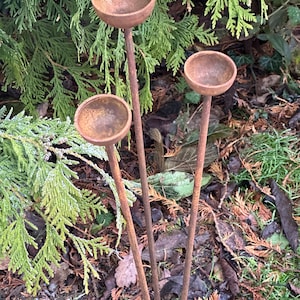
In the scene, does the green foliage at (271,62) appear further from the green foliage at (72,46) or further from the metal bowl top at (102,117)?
the metal bowl top at (102,117)

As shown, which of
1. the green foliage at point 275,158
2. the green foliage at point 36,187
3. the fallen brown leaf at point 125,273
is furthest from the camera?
the green foliage at point 275,158

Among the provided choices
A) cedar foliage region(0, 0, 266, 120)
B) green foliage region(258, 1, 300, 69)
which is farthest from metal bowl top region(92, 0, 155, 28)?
green foliage region(258, 1, 300, 69)

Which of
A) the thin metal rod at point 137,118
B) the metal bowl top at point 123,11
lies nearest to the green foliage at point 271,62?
the thin metal rod at point 137,118

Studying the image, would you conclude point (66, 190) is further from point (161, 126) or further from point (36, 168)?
point (161, 126)

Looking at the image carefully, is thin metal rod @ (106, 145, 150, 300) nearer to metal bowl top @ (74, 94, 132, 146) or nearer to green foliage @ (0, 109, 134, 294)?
metal bowl top @ (74, 94, 132, 146)

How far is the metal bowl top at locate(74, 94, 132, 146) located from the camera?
897 millimetres

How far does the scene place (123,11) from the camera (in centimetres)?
94

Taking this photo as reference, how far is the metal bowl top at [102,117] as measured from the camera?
90cm

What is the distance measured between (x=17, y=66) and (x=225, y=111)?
2.86 feet

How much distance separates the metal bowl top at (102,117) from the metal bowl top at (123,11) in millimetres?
147

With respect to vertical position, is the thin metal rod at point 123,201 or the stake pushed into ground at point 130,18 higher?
the stake pushed into ground at point 130,18

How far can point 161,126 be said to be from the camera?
6.66 feet

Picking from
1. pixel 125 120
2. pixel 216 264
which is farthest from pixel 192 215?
pixel 216 264

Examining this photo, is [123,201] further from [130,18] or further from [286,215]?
[286,215]
